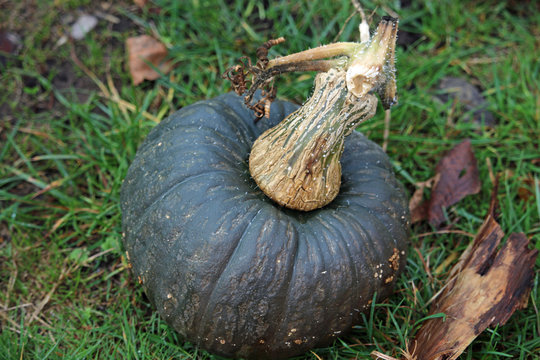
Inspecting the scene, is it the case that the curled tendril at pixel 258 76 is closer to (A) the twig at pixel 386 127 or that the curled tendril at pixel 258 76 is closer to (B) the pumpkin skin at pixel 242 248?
(B) the pumpkin skin at pixel 242 248

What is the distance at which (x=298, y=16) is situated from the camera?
185 inches

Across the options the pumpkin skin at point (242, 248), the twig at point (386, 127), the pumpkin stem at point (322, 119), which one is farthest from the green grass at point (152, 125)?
the pumpkin stem at point (322, 119)

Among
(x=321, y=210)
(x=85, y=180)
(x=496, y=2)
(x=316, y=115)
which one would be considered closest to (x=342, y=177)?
(x=321, y=210)

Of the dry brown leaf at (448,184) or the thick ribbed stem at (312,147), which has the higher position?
the thick ribbed stem at (312,147)

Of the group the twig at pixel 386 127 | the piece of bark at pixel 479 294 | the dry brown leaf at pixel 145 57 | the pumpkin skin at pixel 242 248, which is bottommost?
the piece of bark at pixel 479 294

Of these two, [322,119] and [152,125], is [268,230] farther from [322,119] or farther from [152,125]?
[152,125]

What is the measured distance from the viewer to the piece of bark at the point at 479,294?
2.90m

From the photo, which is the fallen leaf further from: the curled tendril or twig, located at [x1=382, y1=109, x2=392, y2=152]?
the curled tendril

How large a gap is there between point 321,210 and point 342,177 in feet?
1.00

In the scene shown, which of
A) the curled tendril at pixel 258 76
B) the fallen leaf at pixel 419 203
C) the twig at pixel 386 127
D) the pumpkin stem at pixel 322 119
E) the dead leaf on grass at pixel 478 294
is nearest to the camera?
the pumpkin stem at pixel 322 119

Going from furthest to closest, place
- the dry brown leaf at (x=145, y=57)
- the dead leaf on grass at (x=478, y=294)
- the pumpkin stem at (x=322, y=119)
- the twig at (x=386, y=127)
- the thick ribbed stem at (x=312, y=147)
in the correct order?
1. the dry brown leaf at (x=145, y=57)
2. the twig at (x=386, y=127)
3. the dead leaf on grass at (x=478, y=294)
4. the thick ribbed stem at (x=312, y=147)
5. the pumpkin stem at (x=322, y=119)

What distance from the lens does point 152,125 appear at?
4.05m

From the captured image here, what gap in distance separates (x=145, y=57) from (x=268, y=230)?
2.39 meters

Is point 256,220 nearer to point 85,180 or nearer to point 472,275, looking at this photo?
point 472,275
